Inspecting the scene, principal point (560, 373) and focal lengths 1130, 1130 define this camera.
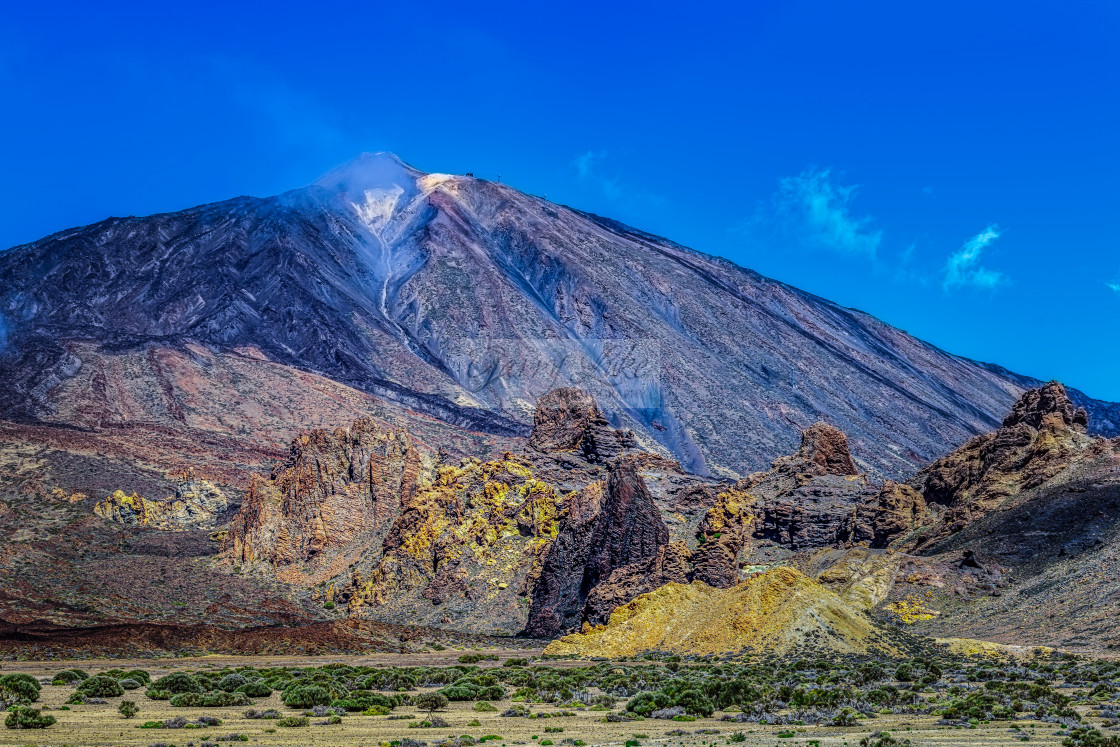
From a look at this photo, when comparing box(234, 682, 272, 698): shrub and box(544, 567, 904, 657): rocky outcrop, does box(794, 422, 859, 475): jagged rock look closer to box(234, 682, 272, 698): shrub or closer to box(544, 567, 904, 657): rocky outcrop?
box(544, 567, 904, 657): rocky outcrop

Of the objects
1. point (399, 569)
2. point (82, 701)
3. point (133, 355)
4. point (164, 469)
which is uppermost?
point (133, 355)

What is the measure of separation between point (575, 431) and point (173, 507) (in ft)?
156

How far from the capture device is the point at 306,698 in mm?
28609

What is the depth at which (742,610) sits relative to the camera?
4825 centimetres

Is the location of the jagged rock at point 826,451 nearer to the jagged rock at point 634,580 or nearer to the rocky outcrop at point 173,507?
the jagged rock at point 634,580

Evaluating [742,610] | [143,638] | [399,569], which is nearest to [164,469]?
[399,569]

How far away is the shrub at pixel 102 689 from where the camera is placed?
98.6 feet

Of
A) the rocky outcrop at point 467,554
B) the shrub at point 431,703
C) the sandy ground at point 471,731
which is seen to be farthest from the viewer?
the rocky outcrop at point 467,554

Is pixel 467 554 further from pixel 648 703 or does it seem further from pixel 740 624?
pixel 648 703

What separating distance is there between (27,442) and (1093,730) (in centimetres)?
12405

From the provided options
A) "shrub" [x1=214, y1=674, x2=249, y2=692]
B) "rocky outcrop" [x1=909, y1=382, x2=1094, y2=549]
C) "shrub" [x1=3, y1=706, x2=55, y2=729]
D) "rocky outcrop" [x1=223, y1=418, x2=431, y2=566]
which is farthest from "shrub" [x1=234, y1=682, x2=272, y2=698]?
"rocky outcrop" [x1=223, y1=418, x2=431, y2=566]

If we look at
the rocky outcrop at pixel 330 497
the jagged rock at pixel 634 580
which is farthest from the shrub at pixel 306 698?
the rocky outcrop at pixel 330 497

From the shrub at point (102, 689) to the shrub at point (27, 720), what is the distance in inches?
238

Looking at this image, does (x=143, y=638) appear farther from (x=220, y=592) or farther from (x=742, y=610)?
(x=742, y=610)
